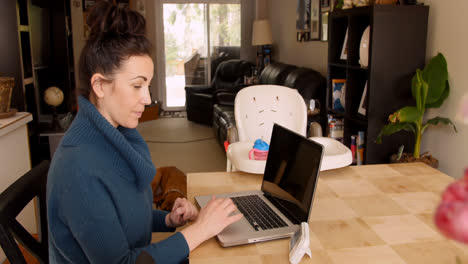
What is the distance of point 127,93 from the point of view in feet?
3.80

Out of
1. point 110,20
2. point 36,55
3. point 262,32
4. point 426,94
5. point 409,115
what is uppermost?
point 262,32

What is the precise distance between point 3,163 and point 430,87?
2550mm

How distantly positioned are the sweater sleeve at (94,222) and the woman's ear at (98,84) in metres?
0.25

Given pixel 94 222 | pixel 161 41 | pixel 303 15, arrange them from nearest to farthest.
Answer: pixel 94 222 < pixel 303 15 < pixel 161 41

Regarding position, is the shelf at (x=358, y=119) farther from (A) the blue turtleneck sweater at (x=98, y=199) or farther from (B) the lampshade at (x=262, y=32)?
(B) the lampshade at (x=262, y=32)

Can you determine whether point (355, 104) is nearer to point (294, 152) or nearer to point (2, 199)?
point (294, 152)

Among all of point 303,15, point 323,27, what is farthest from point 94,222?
point 303,15

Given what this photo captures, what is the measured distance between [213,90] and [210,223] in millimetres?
6083

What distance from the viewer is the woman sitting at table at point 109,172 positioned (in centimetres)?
102

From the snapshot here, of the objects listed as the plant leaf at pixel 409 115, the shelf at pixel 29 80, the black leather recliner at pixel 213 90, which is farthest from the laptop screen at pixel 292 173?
the black leather recliner at pixel 213 90

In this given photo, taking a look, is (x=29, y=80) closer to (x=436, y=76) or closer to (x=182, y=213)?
(x=182, y=213)

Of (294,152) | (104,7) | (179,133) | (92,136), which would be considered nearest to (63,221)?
(92,136)

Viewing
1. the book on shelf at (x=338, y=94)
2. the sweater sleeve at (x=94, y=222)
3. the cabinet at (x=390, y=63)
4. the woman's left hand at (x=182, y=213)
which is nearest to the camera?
the sweater sleeve at (x=94, y=222)

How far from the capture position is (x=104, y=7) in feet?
3.77
